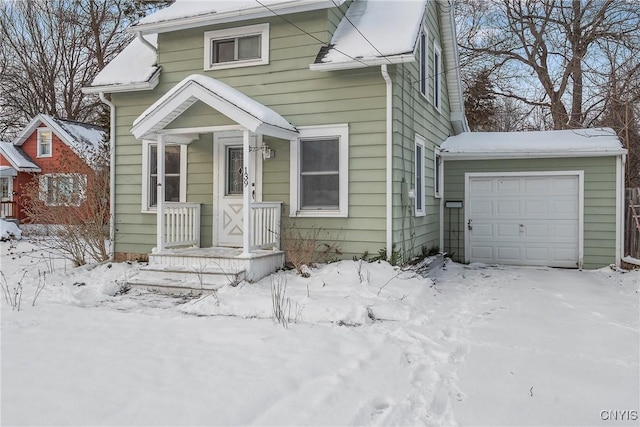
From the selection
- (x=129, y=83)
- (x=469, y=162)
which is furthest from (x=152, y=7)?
(x=469, y=162)

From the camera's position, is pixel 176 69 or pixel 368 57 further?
pixel 176 69

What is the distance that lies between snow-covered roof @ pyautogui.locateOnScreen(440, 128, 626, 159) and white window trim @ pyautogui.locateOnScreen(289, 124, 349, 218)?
389 centimetres

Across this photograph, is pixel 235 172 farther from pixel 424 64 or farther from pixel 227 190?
pixel 424 64

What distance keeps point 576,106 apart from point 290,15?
14.7 m

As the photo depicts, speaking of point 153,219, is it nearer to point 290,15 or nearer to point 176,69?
point 176,69

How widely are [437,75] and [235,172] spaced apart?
5687 mm

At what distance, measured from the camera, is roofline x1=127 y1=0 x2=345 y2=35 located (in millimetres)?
7804

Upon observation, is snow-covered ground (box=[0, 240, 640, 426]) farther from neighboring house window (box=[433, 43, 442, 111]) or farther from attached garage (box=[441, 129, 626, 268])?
neighboring house window (box=[433, 43, 442, 111])

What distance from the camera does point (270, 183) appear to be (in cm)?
838

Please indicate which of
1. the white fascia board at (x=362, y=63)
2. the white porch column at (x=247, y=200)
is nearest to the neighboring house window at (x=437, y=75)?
the white fascia board at (x=362, y=63)

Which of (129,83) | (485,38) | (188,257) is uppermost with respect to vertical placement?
(485,38)

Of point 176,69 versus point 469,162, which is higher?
point 176,69

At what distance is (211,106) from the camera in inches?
286

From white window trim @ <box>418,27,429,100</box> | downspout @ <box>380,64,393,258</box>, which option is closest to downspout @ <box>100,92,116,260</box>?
downspout @ <box>380,64,393,258</box>
